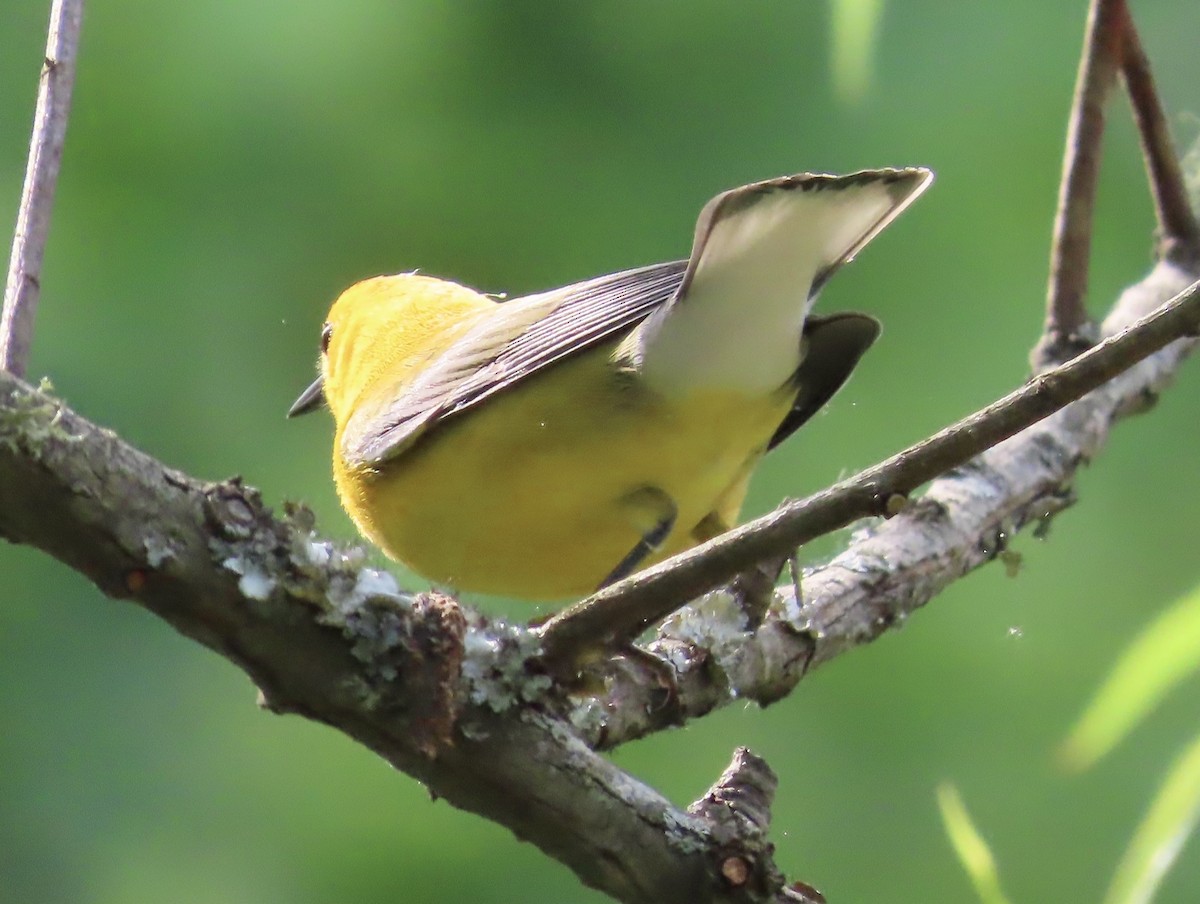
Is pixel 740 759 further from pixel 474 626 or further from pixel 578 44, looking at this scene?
pixel 578 44

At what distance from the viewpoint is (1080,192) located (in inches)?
107

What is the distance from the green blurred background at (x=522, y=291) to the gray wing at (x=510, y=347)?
1.79m

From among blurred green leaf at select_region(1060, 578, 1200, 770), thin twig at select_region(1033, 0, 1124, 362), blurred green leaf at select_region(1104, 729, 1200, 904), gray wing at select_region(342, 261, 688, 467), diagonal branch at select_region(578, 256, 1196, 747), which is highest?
thin twig at select_region(1033, 0, 1124, 362)

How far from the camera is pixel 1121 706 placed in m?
1.52

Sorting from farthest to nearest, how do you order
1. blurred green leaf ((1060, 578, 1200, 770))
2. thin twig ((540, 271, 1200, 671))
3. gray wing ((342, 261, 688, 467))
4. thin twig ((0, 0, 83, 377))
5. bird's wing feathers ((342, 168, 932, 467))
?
gray wing ((342, 261, 688, 467)), bird's wing feathers ((342, 168, 932, 467)), blurred green leaf ((1060, 578, 1200, 770)), thin twig ((0, 0, 83, 377)), thin twig ((540, 271, 1200, 671))

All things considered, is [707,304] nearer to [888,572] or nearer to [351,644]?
[888,572]

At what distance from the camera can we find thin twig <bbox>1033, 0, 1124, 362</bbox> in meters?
2.64

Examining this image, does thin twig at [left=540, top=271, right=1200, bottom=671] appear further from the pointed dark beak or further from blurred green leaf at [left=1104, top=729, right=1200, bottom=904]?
the pointed dark beak

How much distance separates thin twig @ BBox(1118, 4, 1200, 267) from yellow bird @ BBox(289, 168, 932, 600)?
1.10 metres

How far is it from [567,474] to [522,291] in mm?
2490

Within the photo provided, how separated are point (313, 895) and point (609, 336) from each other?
2.61m

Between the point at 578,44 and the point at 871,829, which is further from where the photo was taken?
→ the point at 578,44

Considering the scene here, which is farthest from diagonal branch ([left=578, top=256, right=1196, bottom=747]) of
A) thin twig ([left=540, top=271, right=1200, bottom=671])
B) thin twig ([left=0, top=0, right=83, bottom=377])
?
thin twig ([left=0, top=0, right=83, bottom=377])

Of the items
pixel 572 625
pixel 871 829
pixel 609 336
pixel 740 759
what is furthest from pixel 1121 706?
pixel 871 829
